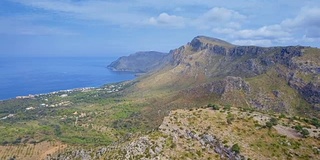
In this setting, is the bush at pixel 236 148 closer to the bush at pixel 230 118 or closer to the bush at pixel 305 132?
the bush at pixel 230 118

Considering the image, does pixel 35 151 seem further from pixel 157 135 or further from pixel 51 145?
pixel 157 135

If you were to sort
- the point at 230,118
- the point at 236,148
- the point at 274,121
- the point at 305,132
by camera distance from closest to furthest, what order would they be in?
the point at 236,148, the point at 305,132, the point at 274,121, the point at 230,118

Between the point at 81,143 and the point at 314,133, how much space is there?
13293cm

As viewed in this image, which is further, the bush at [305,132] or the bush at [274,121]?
the bush at [274,121]

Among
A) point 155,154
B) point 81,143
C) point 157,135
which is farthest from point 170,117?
point 81,143

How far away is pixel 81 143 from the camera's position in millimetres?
179875

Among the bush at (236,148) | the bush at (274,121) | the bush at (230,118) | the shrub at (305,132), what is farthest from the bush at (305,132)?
→ the bush at (236,148)

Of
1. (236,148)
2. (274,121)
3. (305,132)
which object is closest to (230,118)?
(274,121)

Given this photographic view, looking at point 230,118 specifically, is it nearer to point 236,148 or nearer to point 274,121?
point 274,121

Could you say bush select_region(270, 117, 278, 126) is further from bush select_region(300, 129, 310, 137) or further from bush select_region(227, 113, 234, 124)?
bush select_region(227, 113, 234, 124)

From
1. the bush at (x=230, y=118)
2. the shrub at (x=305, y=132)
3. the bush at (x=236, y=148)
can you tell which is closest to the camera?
the bush at (x=236, y=148)

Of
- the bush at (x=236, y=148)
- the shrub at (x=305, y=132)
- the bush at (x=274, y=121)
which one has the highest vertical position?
the bush at (x=274, y=121)

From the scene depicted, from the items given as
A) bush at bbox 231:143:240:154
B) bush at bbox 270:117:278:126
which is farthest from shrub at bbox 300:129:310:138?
bush at bbox 231:143:240:154

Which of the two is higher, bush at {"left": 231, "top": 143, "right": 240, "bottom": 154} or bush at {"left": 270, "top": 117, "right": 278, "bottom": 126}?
bush at {"left": 270, "top": 117, "right": 278, "bottom": 126}
